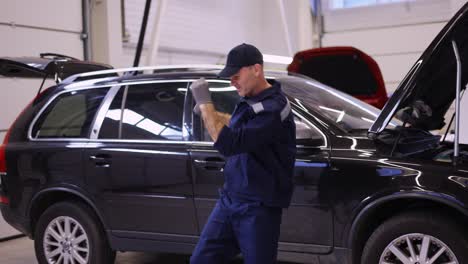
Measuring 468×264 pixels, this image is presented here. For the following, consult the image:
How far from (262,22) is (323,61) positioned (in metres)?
7.27

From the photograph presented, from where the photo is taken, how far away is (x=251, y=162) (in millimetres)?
3057

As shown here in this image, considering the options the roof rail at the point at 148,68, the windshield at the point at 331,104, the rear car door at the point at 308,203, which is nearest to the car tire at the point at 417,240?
the rear car door at the point at 308,203

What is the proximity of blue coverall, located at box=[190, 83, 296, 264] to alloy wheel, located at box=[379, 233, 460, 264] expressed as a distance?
34.9 inches

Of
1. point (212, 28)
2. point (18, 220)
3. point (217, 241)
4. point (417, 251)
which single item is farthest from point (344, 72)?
point (212, 28)

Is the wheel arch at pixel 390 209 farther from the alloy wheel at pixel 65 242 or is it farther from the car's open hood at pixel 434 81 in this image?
the alloy wheel at pixel 65 242

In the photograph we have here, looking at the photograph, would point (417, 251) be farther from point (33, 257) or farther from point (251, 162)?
point (33, 257)

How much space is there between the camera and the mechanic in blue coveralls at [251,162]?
9.77 feet

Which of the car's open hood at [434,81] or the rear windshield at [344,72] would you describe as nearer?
the car's open hood at [434,81]

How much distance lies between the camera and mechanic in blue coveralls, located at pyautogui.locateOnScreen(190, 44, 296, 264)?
298 centimetres

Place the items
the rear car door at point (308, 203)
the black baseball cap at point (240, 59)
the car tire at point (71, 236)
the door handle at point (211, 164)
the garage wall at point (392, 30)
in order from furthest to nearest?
the garage wall at point (392, 30)
the car tire at point (71, 236)
the door handle at point (211, 164)
the rear car door at point (308, 203)
the black baseball cap at point (240, 59)

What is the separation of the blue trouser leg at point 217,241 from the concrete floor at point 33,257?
216cm

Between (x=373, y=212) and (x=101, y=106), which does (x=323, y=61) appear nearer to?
(x=101, y=106)

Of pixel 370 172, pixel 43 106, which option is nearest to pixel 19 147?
pixel 43 106

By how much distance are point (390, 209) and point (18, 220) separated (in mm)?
2996
